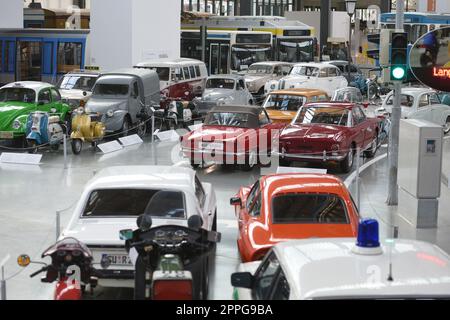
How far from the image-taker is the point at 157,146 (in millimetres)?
23141

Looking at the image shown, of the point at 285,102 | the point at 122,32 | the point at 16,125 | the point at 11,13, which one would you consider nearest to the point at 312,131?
the point at 285,102

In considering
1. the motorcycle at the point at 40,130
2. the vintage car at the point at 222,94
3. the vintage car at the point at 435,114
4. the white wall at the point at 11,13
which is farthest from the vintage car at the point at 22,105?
the white wall at the point at 11,13

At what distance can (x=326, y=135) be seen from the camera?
60.3 ft

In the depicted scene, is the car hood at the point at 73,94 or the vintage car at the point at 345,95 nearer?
the car hood at the point at 73,94

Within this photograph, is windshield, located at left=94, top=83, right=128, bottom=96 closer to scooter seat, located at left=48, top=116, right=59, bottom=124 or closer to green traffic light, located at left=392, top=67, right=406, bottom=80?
scooter seat, located at left=48, top=116, right=59, bottom=124

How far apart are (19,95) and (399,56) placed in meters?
11.1

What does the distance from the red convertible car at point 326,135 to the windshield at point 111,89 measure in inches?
260

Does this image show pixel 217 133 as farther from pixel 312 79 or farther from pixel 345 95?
pixel 312 79

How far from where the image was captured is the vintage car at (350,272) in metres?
5.42

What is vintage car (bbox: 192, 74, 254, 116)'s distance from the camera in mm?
28109

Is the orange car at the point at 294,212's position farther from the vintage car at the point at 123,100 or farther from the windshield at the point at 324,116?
the vintage car at the point at 123,100

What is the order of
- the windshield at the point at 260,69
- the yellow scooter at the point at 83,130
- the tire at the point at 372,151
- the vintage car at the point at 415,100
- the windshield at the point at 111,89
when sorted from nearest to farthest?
1. the tire at the point at 372,151
2. the yellow scooter at the point at 83,130
3. the windshield at the point at 111,89
4. the vintage car at the point at 415,100
5. the windshield at the point at 260,69

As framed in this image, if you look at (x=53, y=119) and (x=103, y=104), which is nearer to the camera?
(x=53, y=119)

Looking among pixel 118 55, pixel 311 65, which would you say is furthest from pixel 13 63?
pixel 311 65
